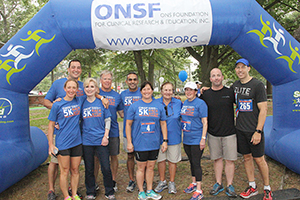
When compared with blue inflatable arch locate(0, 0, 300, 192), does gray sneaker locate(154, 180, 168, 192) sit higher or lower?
lower

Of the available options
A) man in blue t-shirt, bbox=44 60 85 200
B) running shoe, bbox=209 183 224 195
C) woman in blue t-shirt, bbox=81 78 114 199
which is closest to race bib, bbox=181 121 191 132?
running shoe, bbox=209 183 224 195

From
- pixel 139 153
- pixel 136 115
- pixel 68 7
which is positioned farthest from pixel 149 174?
pixel 68 7

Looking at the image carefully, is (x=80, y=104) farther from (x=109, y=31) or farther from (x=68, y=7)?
(x=68, y=7)

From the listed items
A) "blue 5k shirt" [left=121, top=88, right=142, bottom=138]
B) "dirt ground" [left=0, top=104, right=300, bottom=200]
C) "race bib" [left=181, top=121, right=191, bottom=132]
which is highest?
"blue 5k shirt" [left=121, top=88, right=142, bottom=138]

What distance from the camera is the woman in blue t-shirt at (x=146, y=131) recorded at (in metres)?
3.33

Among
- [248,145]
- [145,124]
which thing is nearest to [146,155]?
[145,124]

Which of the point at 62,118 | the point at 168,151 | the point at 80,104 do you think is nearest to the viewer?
the point at 62,118

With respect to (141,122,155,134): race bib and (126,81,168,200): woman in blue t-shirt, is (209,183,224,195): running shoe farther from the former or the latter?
(141,122,155,134): race bib

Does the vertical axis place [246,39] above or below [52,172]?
above

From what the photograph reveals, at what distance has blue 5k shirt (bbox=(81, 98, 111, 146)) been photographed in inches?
132

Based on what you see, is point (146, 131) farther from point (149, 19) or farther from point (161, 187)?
point (149, 19)

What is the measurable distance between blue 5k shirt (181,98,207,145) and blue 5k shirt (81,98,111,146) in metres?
1.36

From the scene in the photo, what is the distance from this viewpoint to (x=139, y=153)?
3.36 meters

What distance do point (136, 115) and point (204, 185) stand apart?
1.90m
